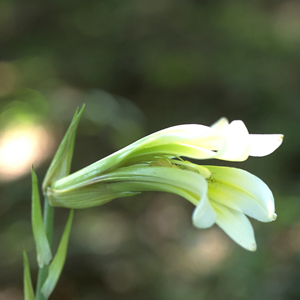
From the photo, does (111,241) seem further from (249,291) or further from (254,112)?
(254,112)


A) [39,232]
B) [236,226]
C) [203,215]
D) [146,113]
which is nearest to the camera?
[203,215]

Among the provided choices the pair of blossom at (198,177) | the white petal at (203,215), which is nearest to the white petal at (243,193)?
the pair of blossom at (198,177)

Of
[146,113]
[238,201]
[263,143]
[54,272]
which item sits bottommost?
[54,272]

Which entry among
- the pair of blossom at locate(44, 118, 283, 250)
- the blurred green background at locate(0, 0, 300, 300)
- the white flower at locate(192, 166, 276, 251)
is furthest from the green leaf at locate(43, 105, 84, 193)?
the blurred green background at locate(0, 0, 300, 300)

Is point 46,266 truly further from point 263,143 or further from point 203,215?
point 263,143

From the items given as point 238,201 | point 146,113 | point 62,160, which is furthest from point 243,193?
point 146,113

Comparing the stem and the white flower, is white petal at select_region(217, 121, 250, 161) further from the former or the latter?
the stem

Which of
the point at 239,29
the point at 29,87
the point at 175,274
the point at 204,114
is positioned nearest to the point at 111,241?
the point at 175,274
